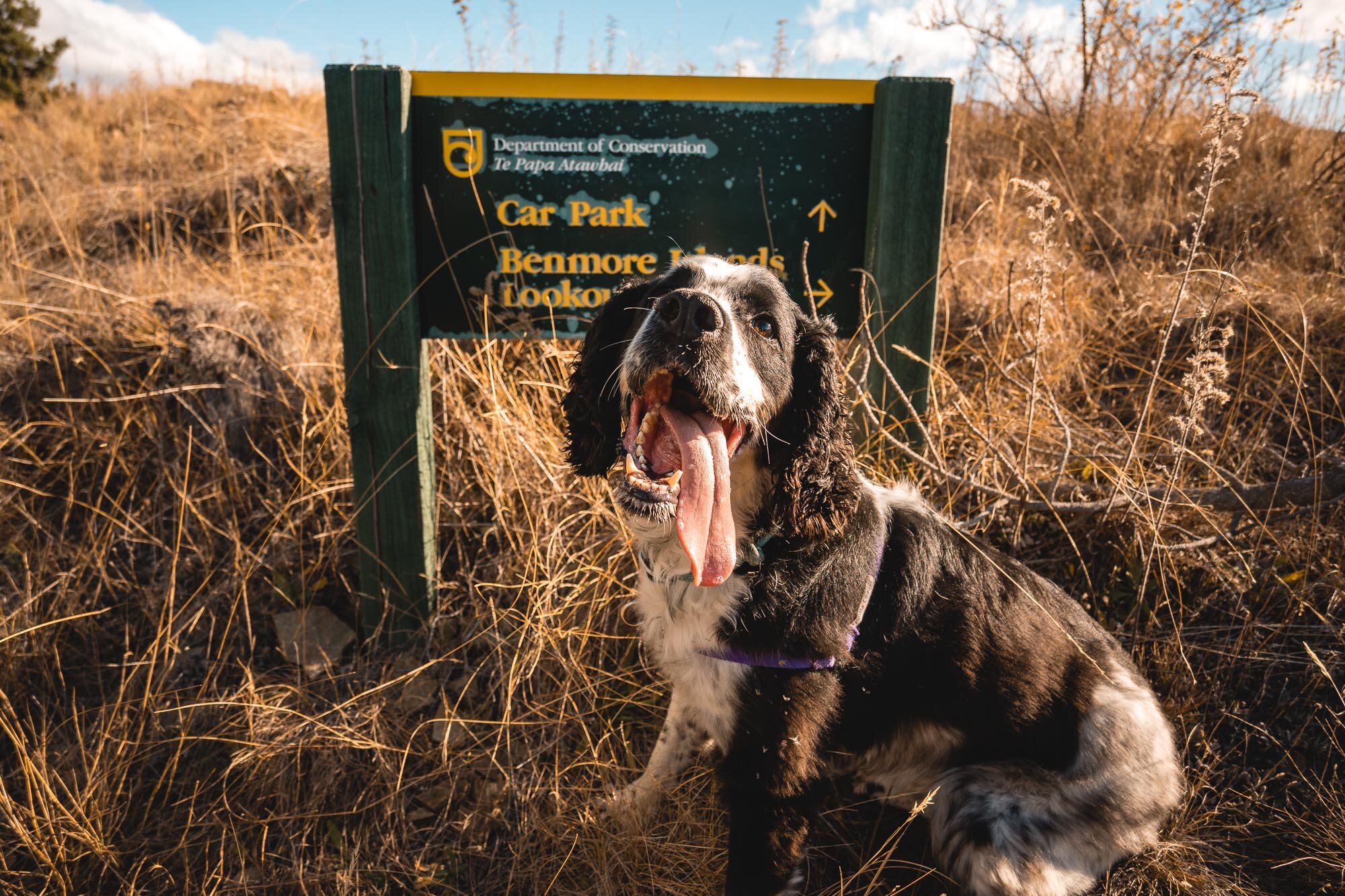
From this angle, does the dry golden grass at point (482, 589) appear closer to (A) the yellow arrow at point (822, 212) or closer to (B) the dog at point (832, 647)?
(B) the dog at point (832, 647)

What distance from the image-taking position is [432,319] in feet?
9.73

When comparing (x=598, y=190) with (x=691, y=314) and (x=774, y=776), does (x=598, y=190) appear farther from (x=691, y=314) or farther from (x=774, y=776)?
(x=774, y=776)

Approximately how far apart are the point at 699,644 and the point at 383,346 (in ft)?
5.44

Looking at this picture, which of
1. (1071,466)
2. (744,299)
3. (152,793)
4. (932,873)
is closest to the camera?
(744,299)

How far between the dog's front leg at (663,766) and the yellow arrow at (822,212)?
1780 millimetres

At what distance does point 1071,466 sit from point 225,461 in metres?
3.66

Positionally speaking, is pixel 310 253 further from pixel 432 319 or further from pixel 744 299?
pixel 744 299

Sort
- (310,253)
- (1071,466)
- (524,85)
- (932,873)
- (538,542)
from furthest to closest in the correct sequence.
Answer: (310,253) → (1071,466) → (538,542) → (524,85) → (932,873)

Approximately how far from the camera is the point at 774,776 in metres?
2.08

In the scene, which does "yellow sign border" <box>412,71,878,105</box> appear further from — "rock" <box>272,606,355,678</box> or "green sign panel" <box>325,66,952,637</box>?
"rock" <box>272,606,355,678</box>

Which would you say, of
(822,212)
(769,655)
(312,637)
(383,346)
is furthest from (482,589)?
(822,212)

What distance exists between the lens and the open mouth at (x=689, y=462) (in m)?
1.92

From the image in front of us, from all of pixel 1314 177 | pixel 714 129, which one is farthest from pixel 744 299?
pixel 1314 177

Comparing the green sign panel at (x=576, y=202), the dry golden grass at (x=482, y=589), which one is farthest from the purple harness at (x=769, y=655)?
the green sign panel at (x=576, y=202)
